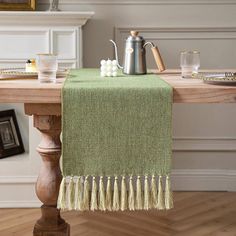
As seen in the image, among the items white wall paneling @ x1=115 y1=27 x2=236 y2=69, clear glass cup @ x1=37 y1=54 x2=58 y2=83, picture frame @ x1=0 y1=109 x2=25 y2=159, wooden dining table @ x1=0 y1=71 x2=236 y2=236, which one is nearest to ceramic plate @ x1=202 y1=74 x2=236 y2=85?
wooden dining table @ x1=0 y1=71 x2=236 y2=236

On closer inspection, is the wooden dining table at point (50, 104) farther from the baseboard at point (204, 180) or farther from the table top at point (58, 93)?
the baseboard at point (204, 180)

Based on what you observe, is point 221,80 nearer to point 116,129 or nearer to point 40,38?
point 116,129

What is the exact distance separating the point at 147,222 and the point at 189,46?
120 centimetres

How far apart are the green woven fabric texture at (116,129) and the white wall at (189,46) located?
174cm

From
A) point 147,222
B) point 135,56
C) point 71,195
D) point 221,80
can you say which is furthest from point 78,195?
point 147,222

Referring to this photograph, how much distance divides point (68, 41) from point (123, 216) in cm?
106

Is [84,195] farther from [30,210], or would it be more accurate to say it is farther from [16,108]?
[16,108]

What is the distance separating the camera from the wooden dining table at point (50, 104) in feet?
5.74

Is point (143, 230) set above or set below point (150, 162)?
below

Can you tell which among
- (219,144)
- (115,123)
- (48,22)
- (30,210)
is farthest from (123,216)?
(115,123)

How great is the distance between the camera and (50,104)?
186 cm

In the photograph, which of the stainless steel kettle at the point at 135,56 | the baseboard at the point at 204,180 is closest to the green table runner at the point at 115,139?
the stainless steel kettle at the point at 135,56

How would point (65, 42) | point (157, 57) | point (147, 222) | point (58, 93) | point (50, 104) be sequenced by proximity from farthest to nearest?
point (65, 42), point (147, 222), point (157, 57), point (50, 104), point (58, 93)

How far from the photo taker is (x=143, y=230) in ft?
9.22
